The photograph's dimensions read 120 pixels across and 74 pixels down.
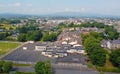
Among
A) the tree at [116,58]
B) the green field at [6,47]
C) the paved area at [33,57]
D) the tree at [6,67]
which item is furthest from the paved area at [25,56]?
the tree at [116,58]

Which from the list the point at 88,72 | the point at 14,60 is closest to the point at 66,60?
the point at 88,72

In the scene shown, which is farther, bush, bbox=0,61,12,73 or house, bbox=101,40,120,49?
house, bbox=101,40,120,49

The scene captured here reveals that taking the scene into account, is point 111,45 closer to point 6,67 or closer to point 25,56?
point 25,56

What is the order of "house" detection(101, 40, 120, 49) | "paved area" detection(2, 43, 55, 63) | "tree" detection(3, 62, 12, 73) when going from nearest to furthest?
1. "tree" detection(3, 62, 12, 73)
2. "paved area" detection(2, 43, 55, 63)
3. "house" detection(101, 40, 120, 49)

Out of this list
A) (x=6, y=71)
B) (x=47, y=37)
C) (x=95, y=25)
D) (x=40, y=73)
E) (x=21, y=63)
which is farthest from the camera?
(x=95, y=25)

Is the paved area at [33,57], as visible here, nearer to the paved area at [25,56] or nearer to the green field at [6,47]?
the paved area at [25,56]

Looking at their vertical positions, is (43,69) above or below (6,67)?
above

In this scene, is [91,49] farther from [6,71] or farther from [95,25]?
[95,25]

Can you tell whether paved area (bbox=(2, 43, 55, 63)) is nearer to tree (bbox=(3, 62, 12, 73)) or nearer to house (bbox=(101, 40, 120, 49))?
tree (bbox=(3, 62, 12, 73))

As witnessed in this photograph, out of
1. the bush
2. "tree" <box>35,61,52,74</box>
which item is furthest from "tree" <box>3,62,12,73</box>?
"tree" <box>35,61,52,74</box>

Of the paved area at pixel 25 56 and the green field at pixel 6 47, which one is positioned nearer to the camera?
the paved area at pixel 25 56

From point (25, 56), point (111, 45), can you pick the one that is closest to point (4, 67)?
point (25, 56)
